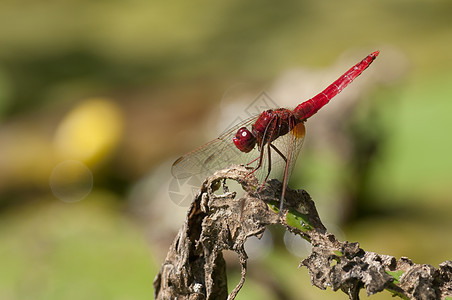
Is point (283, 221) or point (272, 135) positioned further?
point (272, 135)

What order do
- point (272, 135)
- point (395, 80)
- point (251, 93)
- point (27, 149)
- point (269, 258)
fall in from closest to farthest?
point (272, 135)
point (269, 258)
point (395, 80)
point (27, 149)
point (251, 93)

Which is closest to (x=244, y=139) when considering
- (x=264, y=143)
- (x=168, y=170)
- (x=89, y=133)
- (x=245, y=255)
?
(x=264, y=143)

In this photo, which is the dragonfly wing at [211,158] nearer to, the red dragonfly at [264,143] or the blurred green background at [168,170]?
the red dragonfly at [264,143]

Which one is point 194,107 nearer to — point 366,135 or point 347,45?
point 366,135

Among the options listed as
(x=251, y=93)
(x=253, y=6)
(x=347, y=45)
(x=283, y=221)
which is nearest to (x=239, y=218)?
(x=283, y=221)

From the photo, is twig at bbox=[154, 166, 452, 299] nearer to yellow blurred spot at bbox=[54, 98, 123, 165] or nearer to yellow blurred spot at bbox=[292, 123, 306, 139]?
yellow blurred spot at bbox=[292, 123, 306, 139]

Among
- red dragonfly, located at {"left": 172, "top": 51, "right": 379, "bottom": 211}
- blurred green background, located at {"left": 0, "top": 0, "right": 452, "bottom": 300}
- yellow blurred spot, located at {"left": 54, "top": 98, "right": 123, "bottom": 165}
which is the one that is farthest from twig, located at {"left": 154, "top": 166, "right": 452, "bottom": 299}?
yellow blurred spot, located at {"left": 54, "top": 98, "right": 123, "bottom": 165}

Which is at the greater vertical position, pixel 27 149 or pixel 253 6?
pixel 253 6

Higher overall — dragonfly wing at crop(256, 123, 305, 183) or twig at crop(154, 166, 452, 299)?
dragonfly wing at crop(256, 123, 305, 183)
